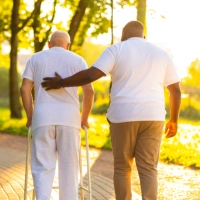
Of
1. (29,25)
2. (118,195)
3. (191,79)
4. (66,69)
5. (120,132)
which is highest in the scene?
(66,69)

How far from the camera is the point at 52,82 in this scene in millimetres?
6480

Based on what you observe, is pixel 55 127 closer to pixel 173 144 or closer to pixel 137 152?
pixel 137 152

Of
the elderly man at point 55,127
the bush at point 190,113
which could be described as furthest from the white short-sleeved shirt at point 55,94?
the bush at point 190,113

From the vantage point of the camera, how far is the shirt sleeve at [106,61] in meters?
6.18

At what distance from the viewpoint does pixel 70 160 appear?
6.59 m

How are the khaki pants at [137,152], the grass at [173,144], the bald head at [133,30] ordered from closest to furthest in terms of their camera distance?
the khaki pants at [137,152] < the bald head at [133,30] < the grass at [173,144]

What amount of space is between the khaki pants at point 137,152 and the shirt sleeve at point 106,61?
49 centimetres

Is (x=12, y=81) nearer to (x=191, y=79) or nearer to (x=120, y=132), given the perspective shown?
(x=191, y=79)

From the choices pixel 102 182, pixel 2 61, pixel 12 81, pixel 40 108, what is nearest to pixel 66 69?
pixel 40 108

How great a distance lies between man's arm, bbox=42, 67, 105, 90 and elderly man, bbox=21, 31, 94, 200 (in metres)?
0.09

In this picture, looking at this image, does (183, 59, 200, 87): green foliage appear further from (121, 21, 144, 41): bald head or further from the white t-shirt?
the white t-shirt

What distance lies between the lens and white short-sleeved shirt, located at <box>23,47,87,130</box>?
6.57 meters

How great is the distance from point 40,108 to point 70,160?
1.72ft

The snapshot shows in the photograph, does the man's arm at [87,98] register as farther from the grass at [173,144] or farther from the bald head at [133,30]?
the grass at [173,144]
